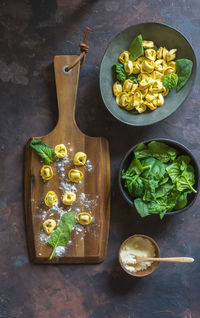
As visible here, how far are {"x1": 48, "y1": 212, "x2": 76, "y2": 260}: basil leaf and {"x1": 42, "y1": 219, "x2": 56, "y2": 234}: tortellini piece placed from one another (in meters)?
0.03

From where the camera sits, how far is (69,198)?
70.6 inches

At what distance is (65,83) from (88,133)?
0.29 metres

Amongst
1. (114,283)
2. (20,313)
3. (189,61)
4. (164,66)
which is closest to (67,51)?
(164,66)

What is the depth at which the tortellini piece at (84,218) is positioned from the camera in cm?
179

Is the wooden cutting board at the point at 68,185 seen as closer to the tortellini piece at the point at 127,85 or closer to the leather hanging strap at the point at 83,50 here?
the leather hanging strap at the point at 83,50

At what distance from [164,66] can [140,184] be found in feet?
2.05

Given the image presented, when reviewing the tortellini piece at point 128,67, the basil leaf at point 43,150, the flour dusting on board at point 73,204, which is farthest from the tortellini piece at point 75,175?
the tortellini piece at point 128,67

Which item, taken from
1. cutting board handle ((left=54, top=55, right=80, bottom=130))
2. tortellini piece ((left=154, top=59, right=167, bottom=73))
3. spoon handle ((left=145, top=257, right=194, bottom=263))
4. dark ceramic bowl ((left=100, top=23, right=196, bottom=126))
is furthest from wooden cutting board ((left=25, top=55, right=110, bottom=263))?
tortellini piece ((left=154, top=59, right=167, bottom=73))

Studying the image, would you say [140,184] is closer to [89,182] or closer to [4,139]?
[89,182]

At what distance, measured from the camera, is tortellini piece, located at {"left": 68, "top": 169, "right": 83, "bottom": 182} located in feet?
Answer: 5.87

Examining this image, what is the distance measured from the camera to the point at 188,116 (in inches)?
74.5

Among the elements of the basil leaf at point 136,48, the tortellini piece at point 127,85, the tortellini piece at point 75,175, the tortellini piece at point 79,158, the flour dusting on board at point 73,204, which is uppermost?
the basil leaf at point 136,48

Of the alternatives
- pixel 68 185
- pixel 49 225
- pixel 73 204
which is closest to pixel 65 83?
pixel 68 185

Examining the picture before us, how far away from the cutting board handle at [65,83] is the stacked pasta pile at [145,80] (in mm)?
225
